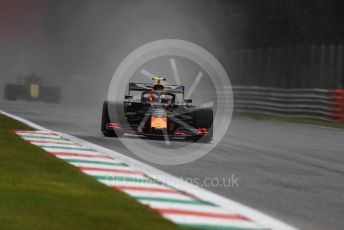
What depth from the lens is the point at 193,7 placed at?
5072 cm

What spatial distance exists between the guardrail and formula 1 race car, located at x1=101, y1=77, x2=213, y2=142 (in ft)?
36.5

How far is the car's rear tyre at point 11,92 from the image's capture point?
37.0 meters

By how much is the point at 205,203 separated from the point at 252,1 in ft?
144

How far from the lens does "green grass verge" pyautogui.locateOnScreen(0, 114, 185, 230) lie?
6105 millimetres

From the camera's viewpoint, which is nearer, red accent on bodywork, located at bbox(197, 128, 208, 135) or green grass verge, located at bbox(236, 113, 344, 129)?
red accent on bodywork, located at bbox(197, 128, 208, 135)

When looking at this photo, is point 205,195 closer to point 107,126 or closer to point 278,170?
point 278,170

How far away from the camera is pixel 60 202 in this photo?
7.04 m

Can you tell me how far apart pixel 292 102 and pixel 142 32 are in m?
24.4

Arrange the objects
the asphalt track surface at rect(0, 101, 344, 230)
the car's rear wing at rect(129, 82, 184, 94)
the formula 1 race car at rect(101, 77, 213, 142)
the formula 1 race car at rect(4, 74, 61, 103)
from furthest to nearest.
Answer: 1. the formula 1 race car at rect(4, 74, 61, 103)
2. the car's rear wing at rect(129, 82, 184, 94)
3. the formula 1 race car at rect(101, 77, 213, 142)
4. the asphalt track surface at rect(0, 101, 344, 230)

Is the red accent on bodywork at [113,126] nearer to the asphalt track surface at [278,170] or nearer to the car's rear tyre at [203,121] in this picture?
the asphalt track surface at [278,170]

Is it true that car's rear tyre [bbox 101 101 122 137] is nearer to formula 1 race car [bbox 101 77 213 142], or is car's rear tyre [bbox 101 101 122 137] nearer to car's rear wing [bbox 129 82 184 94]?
formula 1 race car [bbox 101 77 213 142]

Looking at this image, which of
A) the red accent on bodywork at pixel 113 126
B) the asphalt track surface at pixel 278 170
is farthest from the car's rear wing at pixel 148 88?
the asphalt track surface at pixel 278 170

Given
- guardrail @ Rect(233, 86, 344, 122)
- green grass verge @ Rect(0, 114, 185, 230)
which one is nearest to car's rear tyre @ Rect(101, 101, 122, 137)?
green grass verge @ Rect(0, 114, 185, 230)

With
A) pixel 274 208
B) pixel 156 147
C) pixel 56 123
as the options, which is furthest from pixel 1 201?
pixel 56 123
